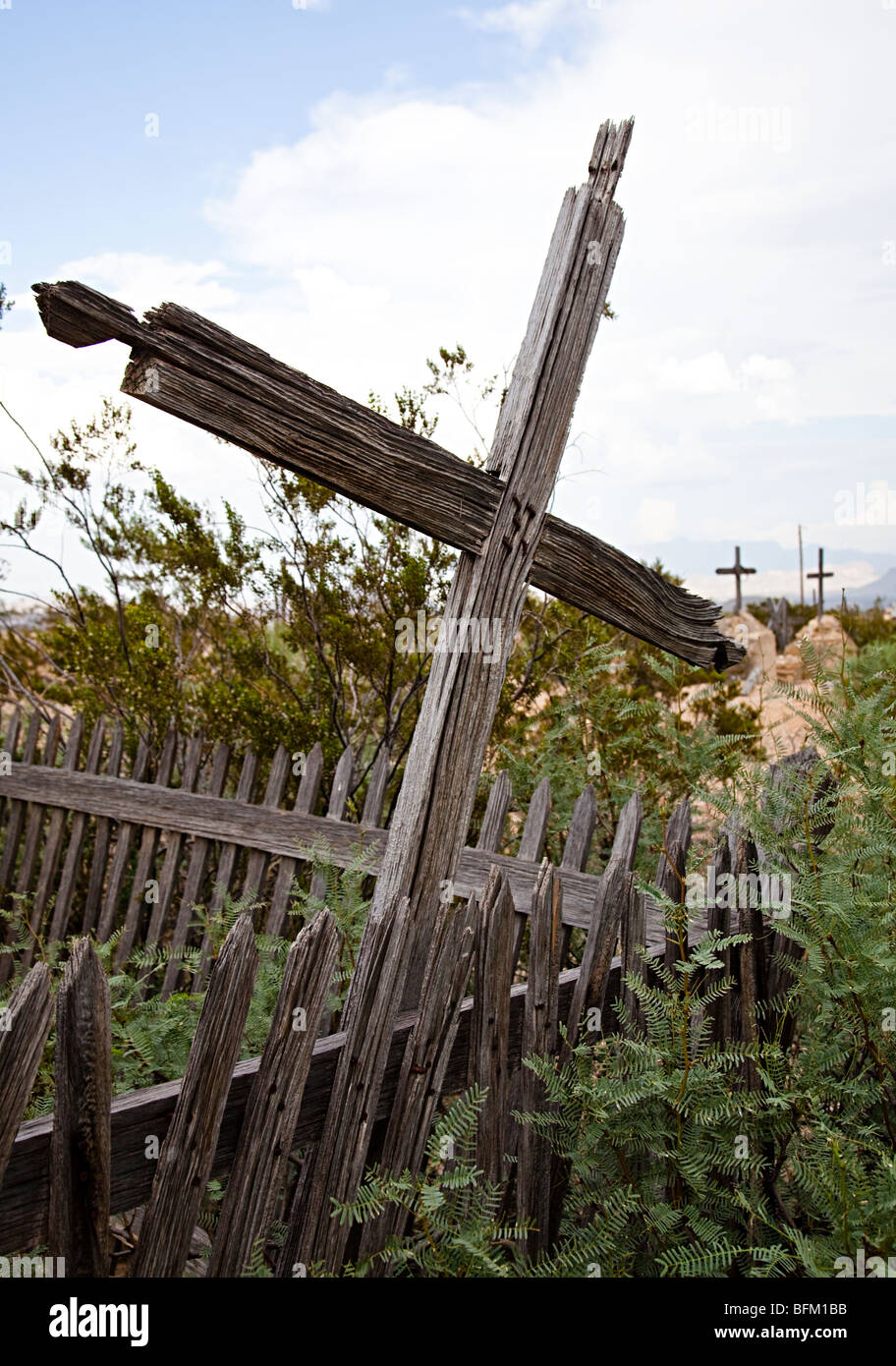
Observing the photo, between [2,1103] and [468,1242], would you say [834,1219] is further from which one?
[2,1103]

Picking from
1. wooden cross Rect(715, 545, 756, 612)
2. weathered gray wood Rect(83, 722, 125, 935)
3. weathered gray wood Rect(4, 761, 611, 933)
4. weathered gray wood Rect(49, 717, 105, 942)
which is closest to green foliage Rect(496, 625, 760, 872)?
weathered gray wood Rect(4, 761, 611, 933)

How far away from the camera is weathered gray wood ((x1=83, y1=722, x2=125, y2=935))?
425 cm

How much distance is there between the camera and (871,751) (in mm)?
2262

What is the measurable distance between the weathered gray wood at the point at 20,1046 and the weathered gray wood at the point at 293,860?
223 cm

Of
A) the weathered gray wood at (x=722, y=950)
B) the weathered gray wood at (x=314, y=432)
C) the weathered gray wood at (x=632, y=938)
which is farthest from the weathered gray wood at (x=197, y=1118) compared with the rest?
the weathered gray wood at (x=722, y=950)

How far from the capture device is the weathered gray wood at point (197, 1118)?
1.48 meters

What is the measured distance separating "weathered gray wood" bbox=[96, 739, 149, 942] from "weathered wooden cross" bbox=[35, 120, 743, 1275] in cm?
241

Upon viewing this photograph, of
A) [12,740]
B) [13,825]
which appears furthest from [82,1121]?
[12,740]

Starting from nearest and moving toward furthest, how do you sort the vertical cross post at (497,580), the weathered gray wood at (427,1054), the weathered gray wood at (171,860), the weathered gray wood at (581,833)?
the weathered gray wood at (427,1054) → the vertical cross post at (497,580) → the weathered gray wood at (581,833) → the weathered gray wood at (171,860)

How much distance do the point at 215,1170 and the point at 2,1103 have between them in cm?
47

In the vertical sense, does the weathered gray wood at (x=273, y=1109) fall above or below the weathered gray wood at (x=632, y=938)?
below

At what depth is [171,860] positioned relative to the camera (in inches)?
157

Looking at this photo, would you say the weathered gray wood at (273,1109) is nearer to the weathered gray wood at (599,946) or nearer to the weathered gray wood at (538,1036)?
the weathered gray wood at (538,1036)
